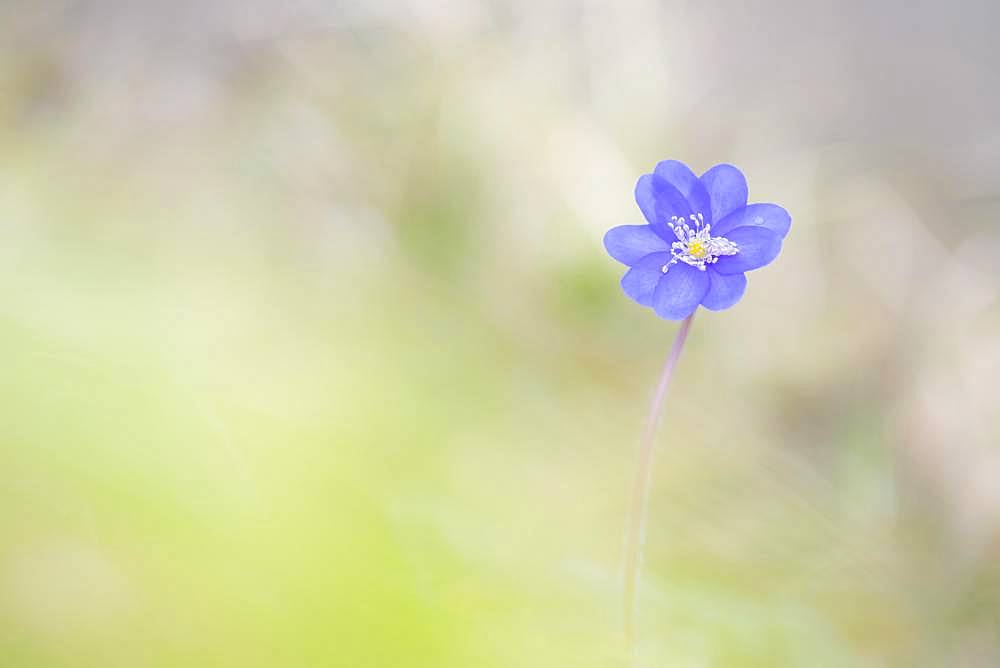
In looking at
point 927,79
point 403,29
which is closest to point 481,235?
point 403,29

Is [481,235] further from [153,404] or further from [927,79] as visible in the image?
[927,79]

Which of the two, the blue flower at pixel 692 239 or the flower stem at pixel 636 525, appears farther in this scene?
the flower stem at pixel 636 525

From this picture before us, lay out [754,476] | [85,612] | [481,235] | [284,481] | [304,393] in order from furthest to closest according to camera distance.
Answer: [481,235] < [754,476] < [304,393] < [284,481] < [85,612]

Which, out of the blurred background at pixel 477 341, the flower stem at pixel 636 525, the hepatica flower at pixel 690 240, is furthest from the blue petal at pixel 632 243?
the blurred background at pixel 477 341

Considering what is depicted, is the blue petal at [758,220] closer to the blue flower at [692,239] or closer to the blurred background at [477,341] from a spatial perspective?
the blue flower at [692,239]

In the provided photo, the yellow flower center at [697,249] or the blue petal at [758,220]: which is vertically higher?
the blue petal at [758,220]
